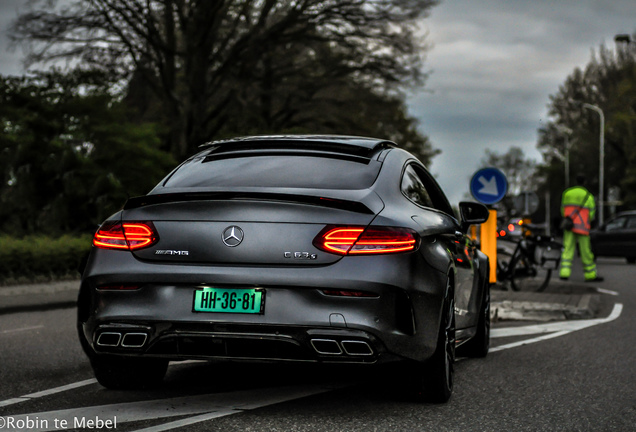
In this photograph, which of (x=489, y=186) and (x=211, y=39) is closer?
(x=489, y=186)

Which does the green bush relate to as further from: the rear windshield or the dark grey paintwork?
the dark grey paintwork

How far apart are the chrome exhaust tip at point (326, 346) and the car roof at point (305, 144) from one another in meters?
1.40

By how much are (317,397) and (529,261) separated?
11.8m

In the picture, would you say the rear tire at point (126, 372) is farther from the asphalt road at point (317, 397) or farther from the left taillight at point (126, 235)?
the left taillight at point (126, 235)

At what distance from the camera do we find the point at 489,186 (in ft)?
52.1

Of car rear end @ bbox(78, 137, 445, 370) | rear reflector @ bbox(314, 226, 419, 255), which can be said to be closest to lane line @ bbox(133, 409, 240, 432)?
car rear end @ bbox(78, 137, 445, 370)

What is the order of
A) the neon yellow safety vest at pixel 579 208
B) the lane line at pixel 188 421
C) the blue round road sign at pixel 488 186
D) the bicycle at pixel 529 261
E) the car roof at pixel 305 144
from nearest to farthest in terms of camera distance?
the lane line at pixel 188 421, the car roof at pixel 305 144, the blue round road sign at pixel 488 186, the bicycle at pixel 529 261, the neon yellow safety vest at pixel 579 208

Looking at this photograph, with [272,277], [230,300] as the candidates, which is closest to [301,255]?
[272,277]

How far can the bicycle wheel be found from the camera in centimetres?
1703

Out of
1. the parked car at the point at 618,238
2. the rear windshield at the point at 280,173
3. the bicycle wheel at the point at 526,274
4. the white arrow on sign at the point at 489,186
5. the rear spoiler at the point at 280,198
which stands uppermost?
the rear windshield at the point at 280,173

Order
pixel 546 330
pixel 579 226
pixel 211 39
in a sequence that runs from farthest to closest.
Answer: pixel 211 39 → pixel 579 226 → pixel 546 330

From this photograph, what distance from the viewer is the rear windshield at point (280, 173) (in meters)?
5.63

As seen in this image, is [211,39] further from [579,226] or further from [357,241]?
[357,241]

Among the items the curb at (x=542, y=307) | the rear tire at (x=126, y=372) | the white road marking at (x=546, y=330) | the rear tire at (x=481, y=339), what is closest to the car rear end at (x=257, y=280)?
the rear tire at (x=126, y=372)
